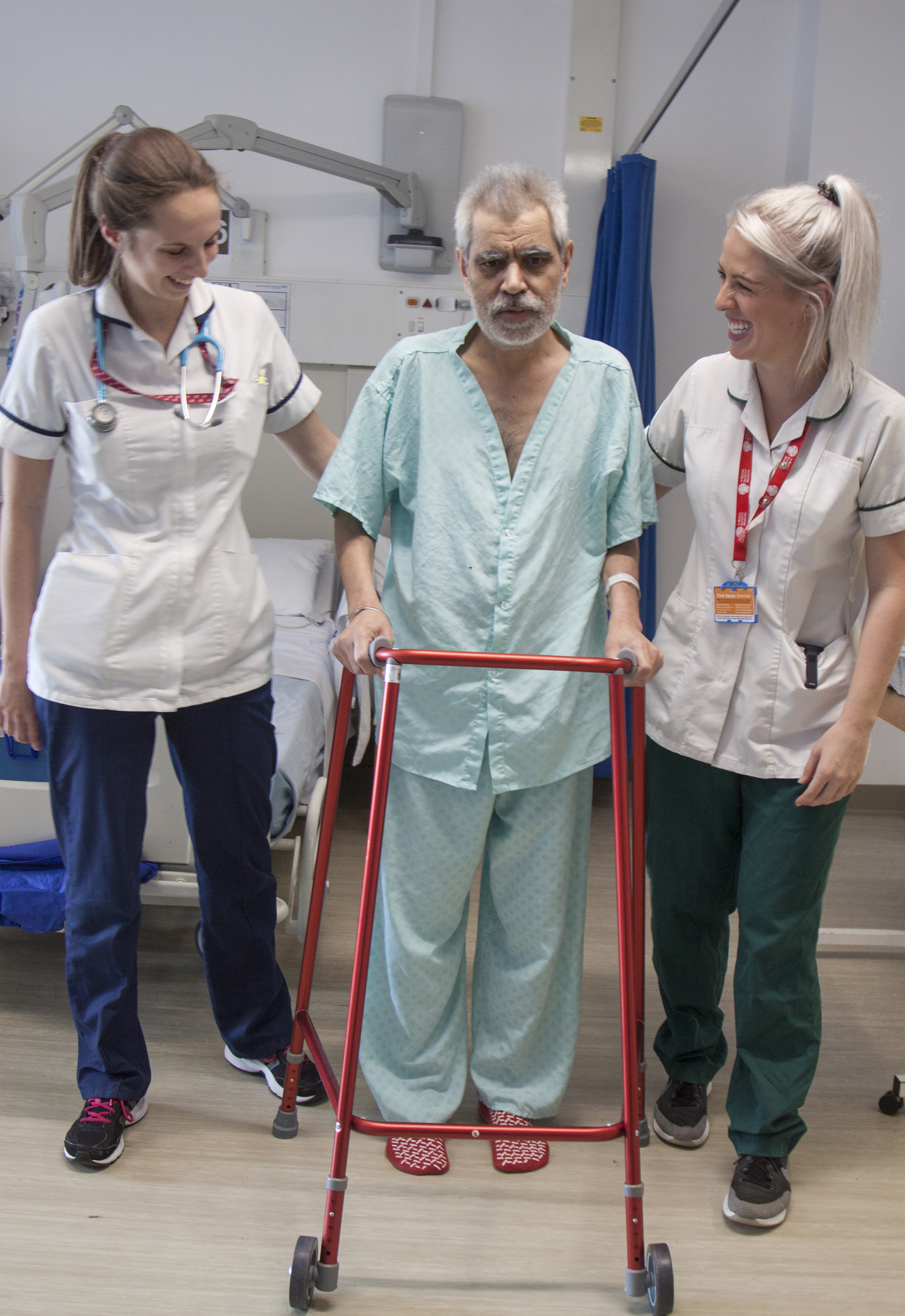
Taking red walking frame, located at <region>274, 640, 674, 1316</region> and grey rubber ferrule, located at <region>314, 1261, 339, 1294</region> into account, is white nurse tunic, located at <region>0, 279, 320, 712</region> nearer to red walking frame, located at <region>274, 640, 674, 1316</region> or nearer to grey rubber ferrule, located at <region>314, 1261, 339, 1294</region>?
red walking frame, located at <region>274, 640, 674, 1316</region>

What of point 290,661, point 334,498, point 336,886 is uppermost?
point 334,498

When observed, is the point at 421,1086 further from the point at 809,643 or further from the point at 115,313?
the point at 115,313

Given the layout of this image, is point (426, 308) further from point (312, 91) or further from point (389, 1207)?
point (389, 1207)

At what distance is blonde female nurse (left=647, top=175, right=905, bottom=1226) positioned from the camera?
159cm

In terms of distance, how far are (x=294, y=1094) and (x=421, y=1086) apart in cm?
22

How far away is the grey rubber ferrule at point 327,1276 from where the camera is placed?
148 centimetres

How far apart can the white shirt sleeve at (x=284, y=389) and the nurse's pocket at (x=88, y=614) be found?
363mm

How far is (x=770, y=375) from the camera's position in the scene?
1.71 metres

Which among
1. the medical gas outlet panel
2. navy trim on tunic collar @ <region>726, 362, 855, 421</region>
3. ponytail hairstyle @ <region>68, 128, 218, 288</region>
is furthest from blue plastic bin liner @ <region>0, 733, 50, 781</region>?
the medical gas outlet panel

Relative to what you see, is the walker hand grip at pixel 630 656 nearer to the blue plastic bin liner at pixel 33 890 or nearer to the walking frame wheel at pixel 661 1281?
the walking frame wheel at pixel 661 1281

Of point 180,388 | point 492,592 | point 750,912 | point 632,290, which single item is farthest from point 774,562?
point 632,290

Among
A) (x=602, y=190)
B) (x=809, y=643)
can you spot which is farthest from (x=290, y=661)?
(x=602, y=190)

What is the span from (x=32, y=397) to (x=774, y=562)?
1.17m

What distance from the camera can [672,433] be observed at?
186 cm
